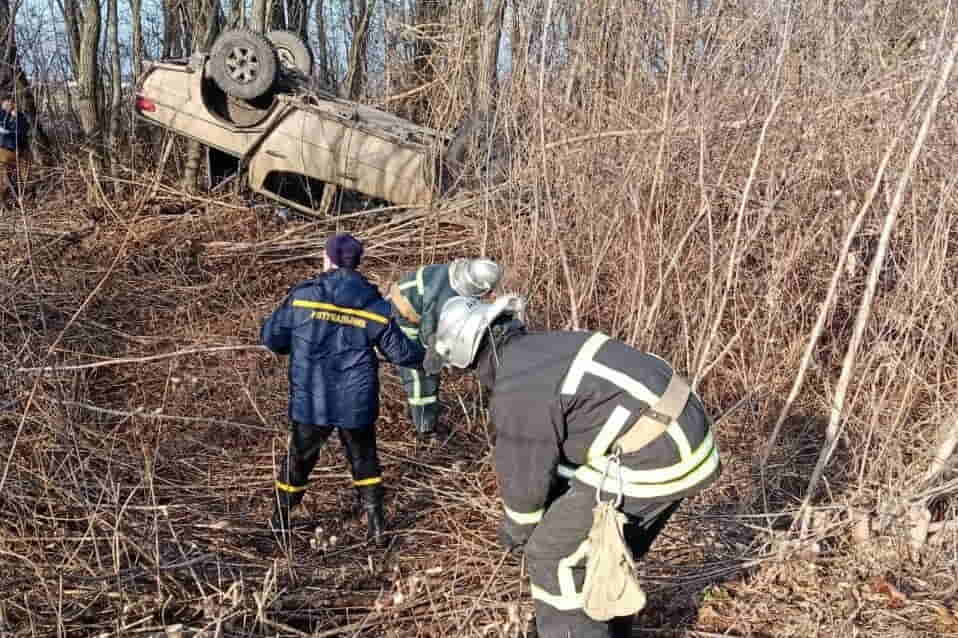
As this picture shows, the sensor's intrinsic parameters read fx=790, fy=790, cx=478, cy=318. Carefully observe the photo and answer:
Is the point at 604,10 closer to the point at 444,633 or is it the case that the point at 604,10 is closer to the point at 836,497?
the point at 836,497

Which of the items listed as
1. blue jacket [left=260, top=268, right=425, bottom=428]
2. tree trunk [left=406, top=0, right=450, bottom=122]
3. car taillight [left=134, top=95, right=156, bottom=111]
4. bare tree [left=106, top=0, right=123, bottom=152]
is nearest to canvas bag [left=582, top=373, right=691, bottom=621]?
blue jacket [left=260, top=268, right=425, bottom=428]

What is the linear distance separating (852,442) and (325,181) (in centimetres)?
575

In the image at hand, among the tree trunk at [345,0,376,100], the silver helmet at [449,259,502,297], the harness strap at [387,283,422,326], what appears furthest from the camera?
the tree trunk at [345,0,376,100]

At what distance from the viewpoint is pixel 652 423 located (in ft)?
8.34

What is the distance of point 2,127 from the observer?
29.0 feet

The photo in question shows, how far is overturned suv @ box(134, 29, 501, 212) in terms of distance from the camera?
26.3 ft

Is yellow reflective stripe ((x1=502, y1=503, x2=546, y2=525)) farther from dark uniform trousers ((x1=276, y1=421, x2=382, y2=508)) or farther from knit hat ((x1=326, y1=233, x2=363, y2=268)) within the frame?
knit hat ((x1=326, y1=233, x2=363, y2=268))

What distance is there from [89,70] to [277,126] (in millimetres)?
4307

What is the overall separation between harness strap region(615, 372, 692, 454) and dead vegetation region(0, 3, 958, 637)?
3.24 ft

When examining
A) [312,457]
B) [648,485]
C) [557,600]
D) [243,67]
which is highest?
[243,67]

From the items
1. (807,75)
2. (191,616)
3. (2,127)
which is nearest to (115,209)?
(2,127)

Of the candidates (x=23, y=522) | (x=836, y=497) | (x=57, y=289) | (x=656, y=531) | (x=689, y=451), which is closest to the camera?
(x=689, y=451)

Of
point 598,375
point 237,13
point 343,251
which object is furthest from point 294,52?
point 598,375

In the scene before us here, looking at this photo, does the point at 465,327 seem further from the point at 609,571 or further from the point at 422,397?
the point at 422,397
